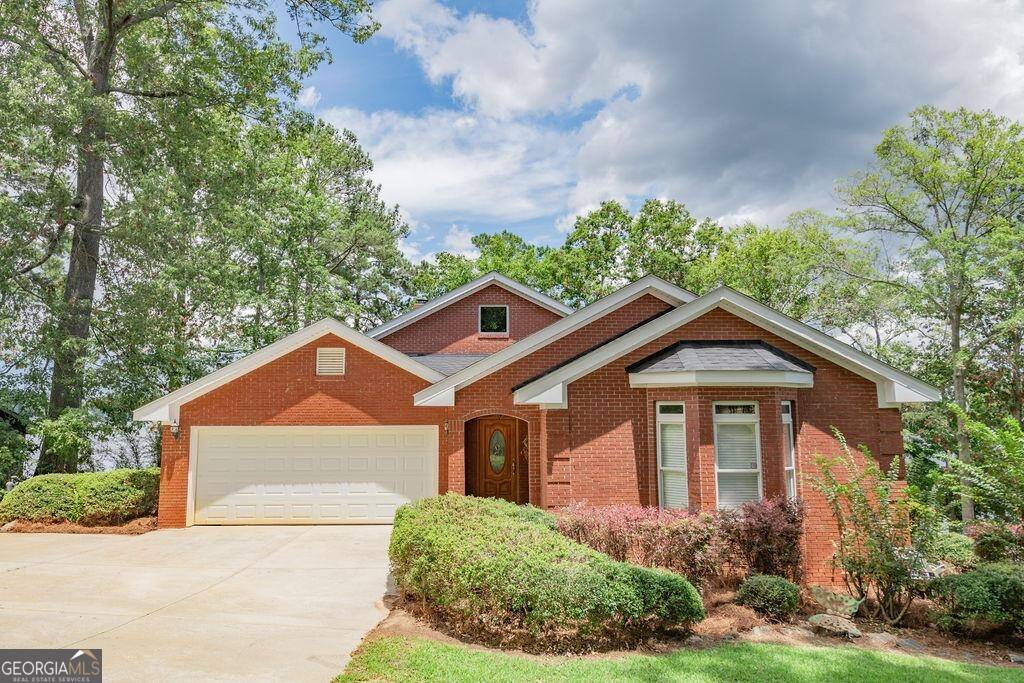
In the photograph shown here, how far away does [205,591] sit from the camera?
8.24 metres

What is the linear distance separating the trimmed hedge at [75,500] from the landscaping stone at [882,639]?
48.2ft

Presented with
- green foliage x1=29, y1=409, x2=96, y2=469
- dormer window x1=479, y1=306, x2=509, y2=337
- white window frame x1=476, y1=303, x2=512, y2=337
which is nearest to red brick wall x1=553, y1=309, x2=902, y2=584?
white window frame x1=476, y1=303, x2=512, y2=337

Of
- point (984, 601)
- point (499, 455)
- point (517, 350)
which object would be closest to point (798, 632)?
point (984, 601)

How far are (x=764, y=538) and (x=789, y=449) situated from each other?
1958 millimetres

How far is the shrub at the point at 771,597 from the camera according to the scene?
7.09 meters

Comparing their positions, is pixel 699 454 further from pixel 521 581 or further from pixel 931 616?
pixel 521 581

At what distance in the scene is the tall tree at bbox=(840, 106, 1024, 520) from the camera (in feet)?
65.1

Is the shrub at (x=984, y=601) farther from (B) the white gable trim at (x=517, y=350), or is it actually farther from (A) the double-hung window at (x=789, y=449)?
(B) the white gable trim at (x=517, y=350)

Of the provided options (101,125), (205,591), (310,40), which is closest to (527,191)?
(310,40)

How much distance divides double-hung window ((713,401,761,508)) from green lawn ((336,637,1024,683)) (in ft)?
10.0

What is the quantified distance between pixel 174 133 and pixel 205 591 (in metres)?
16.9

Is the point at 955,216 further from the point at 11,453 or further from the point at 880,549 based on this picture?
the point at 11,453

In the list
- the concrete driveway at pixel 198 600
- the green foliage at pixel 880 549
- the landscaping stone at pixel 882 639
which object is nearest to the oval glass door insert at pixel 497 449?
the concrete driveway at pixel 198 600

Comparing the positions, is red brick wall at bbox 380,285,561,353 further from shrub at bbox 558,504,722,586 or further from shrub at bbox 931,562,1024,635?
shrub at bbox 931,562,1024,635
